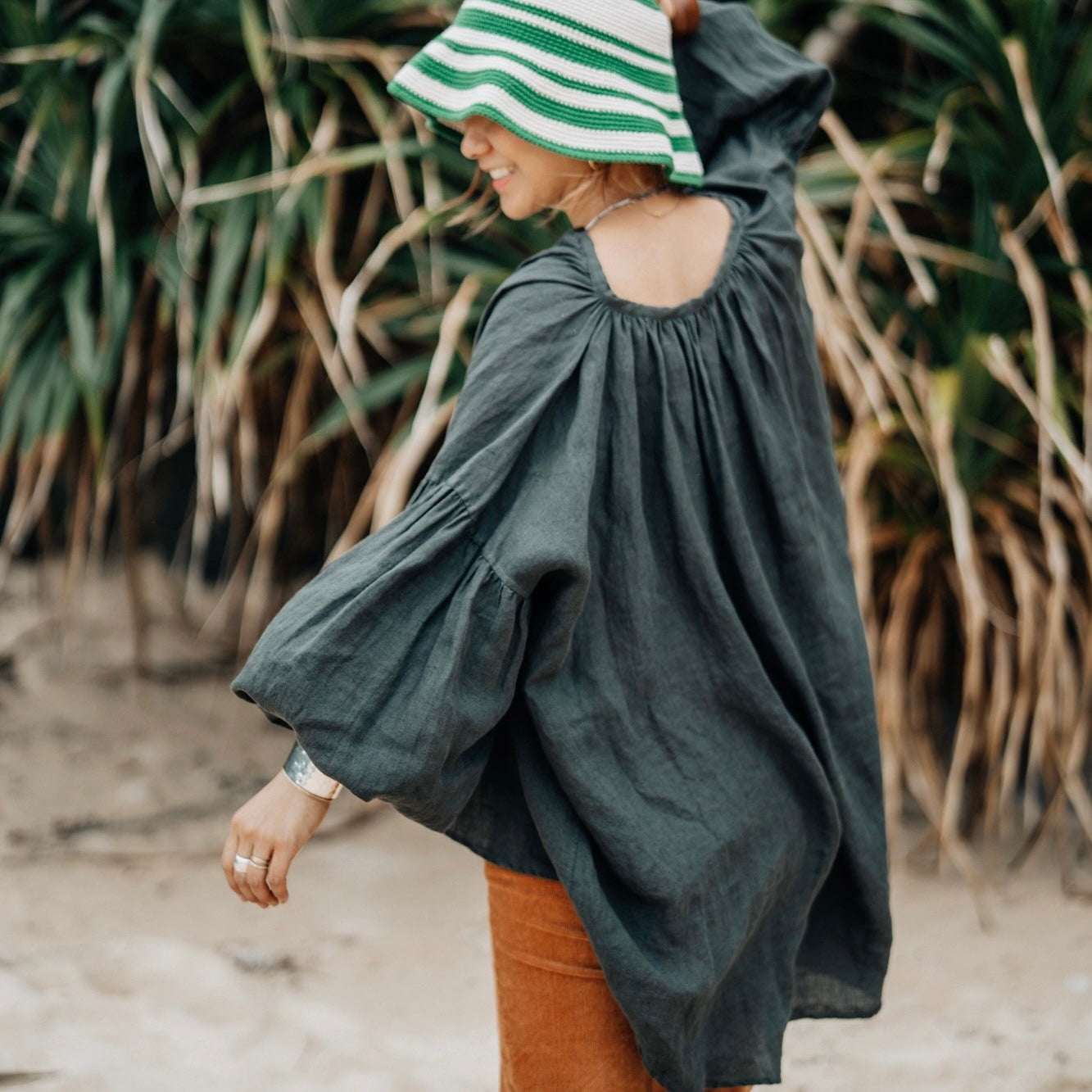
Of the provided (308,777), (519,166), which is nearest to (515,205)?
(519,166)

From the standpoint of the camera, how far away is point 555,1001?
1106 mm

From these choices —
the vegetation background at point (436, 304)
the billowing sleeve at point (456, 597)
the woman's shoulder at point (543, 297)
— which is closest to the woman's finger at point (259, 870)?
the billowing sleeve at point (456, 597)

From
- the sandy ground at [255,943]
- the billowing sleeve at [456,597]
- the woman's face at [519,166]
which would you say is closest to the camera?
the billowing sleeve at [456,597]

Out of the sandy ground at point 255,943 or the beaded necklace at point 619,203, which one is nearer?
→ the beaded necklace at point 619,203

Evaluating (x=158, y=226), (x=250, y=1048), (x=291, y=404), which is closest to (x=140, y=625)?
(x=291, y=404)

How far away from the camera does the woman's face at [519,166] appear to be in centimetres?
108

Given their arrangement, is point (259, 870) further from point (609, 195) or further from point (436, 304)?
point (436, 304)

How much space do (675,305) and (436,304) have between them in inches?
49.8

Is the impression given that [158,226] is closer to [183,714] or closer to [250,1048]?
[183,714]

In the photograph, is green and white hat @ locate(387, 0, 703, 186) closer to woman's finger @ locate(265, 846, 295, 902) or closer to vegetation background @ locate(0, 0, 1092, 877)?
woman's finger @ locate(265, 846, 295, 902)

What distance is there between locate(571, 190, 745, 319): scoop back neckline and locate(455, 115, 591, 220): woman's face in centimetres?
4

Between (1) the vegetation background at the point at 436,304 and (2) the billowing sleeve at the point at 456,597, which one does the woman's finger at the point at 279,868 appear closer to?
(2) the billowing sleeve at the point at 456,597

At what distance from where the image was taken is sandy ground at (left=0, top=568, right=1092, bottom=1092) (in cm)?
176

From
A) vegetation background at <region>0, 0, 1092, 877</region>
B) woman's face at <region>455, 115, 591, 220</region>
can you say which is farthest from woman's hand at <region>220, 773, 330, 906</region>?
vegetation background at <region>0, 0, 1092, 877</region>
